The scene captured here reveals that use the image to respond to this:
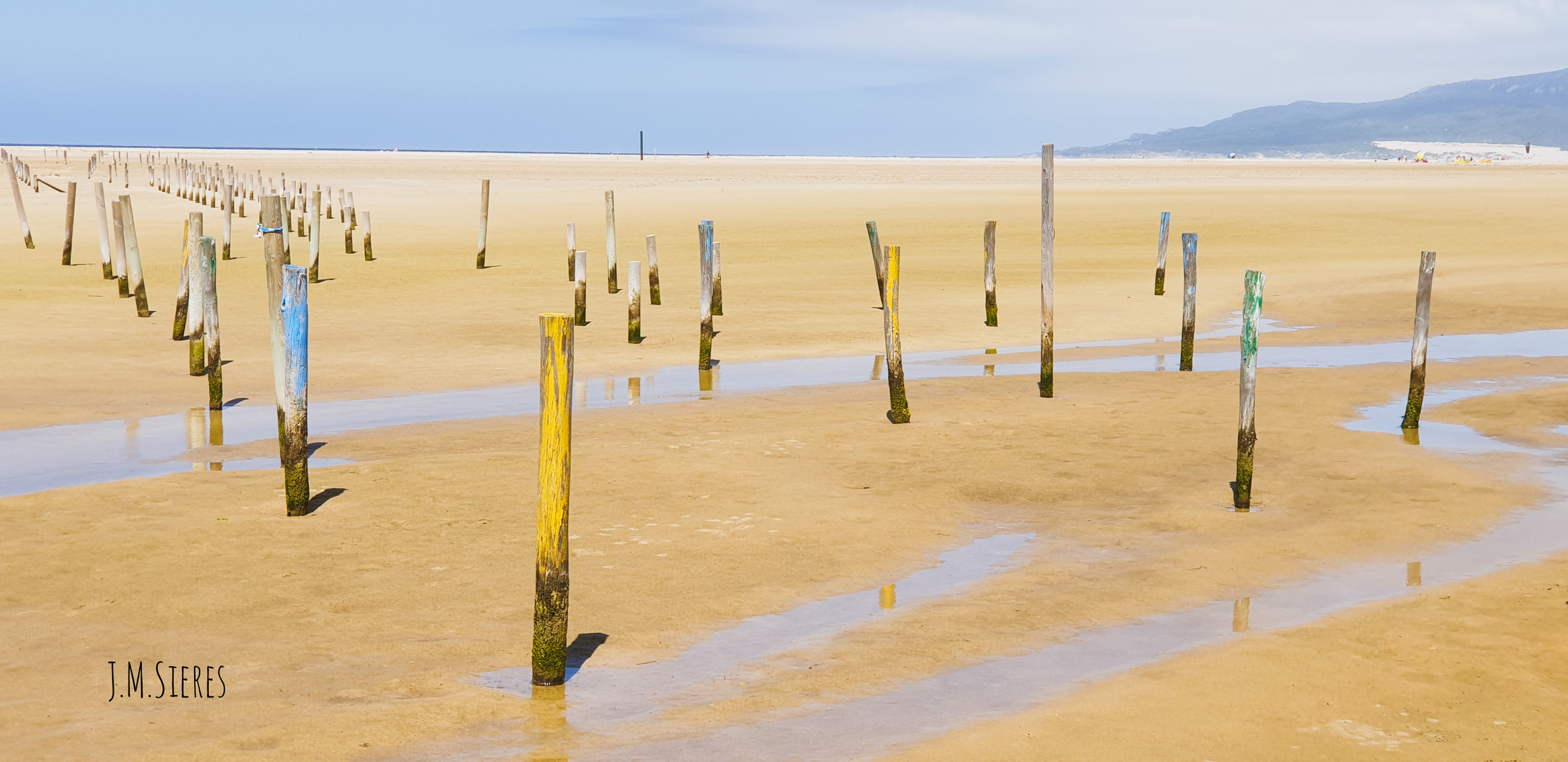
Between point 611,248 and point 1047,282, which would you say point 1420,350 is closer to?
point 1047,282

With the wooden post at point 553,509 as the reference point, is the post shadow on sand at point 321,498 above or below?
below

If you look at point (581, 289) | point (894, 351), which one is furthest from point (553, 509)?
point (581, 289)

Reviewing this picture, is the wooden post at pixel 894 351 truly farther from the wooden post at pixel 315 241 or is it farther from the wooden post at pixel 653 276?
the wooden post at pixel 315 241

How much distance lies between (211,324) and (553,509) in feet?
28.5

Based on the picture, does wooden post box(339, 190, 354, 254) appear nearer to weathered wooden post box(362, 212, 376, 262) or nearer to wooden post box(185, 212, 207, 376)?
weathered wooden post box(362, 212, 376, 262)

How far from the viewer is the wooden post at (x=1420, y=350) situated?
12359 mm

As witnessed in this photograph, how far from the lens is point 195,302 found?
1495cm

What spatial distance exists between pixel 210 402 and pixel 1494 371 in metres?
13.4

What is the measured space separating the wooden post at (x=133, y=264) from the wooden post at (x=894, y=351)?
11.9 metres

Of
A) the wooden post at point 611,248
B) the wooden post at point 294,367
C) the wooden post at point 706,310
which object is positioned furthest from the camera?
the wooden post at point 611,248

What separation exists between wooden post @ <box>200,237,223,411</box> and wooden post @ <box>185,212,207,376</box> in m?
0.05

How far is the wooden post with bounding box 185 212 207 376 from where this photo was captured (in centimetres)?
1454

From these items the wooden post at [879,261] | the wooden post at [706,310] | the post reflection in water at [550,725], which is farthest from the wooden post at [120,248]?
the post reflection in water at [550,725]

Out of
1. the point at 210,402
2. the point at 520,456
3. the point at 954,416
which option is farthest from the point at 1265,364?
Answer: the point at 210,402
